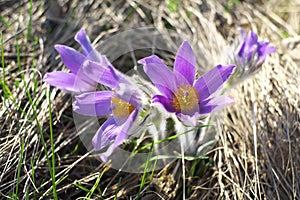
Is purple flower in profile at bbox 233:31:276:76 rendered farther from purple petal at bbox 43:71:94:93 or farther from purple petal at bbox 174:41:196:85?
purple petal at bbox 43:71:94:93

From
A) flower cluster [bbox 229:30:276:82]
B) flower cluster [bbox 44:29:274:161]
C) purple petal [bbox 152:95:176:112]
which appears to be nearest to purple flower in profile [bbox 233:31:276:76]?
flower cluster [bbox 229:30:276:82]

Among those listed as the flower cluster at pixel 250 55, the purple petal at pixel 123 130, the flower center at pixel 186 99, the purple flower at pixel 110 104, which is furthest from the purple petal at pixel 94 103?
the flower cluster at pixel 250 55

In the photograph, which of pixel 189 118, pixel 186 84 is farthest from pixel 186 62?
pixel 189 118

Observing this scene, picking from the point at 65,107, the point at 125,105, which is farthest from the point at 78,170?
the point at 125,105

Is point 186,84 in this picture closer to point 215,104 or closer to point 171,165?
point 215,104

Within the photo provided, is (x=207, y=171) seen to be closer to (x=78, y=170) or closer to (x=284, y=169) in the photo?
(x=284, y=169)

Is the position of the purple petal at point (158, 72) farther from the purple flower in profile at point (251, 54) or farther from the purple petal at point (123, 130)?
the purple flower in profile at point (251, 54)

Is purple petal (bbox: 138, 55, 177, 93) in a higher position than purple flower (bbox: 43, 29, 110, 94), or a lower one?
lower

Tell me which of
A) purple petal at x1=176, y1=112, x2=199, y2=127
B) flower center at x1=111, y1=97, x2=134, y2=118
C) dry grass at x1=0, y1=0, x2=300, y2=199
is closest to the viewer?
purple petal at x1=176, y1=112, x2=199, y2=127
